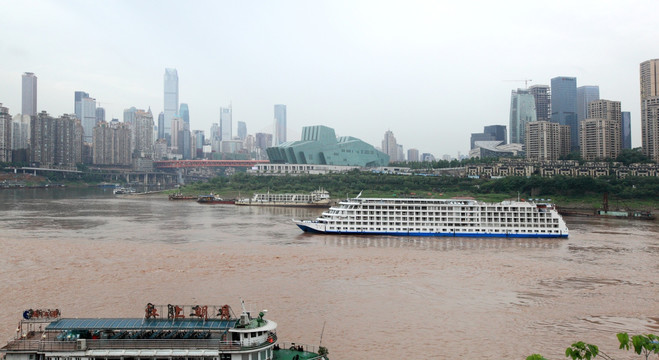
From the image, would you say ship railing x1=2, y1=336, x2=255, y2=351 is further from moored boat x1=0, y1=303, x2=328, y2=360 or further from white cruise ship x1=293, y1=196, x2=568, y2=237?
white cruise ship x1=293, y1=196, x2=568, y2=237

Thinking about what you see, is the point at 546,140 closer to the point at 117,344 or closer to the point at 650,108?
the point at 650,108

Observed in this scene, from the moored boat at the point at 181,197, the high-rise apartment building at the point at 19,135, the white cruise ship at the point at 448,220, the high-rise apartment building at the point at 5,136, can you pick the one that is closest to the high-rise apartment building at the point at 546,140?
the moored boat at the point at 181,197

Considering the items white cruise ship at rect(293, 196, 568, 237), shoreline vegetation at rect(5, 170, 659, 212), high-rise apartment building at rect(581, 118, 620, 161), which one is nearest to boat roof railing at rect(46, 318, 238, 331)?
white cruise ship at rect(293, 196, 568, 237)

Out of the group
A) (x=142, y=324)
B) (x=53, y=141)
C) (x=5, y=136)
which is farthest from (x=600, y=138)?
(x=5, y=136)

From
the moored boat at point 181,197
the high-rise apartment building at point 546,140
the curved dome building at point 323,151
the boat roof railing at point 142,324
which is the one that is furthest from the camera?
the curved dome building at point 323,151

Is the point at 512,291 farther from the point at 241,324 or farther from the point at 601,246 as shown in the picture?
the point at 601,246

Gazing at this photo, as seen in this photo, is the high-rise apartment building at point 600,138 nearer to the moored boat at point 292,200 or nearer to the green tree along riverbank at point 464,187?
the green tree along riverbank at point 464,187
